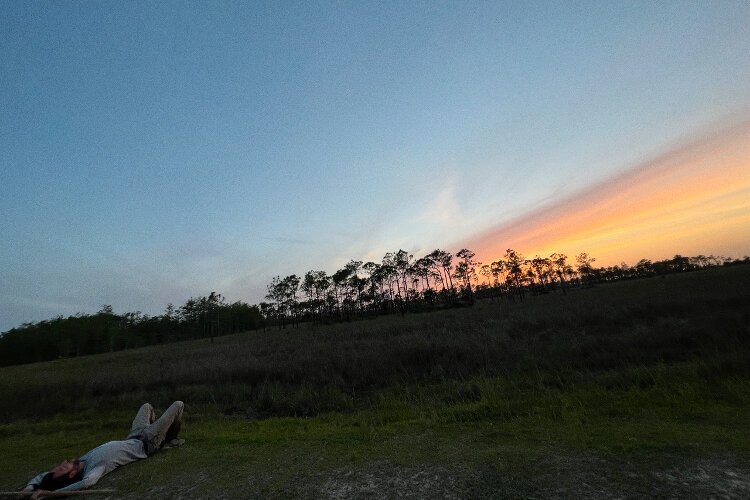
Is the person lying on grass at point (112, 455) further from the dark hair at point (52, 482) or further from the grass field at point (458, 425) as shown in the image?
the grass field at point (458, 425)

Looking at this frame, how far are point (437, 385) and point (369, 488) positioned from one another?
678cm

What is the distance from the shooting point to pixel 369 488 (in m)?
3.79

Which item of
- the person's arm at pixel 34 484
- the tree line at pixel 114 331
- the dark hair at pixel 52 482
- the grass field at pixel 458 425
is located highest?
the tree line at pixel 114 331

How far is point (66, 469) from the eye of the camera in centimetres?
457

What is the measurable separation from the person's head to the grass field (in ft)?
1.38

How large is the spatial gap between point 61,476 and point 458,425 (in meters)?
5.72

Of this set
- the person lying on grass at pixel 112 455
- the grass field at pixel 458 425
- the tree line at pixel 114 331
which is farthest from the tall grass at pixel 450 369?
the tree line at pixel 114 331

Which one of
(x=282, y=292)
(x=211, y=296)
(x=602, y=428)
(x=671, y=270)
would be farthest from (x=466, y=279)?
(x=671, y=270)

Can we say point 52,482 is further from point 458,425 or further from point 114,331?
point 114,331

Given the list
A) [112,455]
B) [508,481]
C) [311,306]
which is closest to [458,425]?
[508,481]

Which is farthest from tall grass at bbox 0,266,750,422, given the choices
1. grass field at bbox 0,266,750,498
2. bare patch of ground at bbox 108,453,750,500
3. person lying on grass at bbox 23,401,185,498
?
bare patch of ground at bbox 108,453,750,500

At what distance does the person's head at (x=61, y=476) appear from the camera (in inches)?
175

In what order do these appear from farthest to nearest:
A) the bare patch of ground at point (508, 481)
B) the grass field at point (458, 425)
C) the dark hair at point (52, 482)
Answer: the dark hair at point (52, 482) → the grass field at point (458, 425) → the bare patch of ground at point (508, 481)

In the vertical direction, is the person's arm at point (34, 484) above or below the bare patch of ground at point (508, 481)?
above
